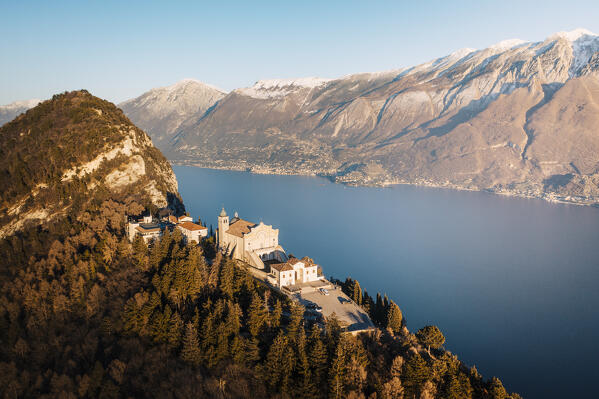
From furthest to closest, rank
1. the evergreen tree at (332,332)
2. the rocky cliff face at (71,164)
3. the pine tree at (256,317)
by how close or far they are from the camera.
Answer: the rocky cliff face at (71,164) → the pine tree at (256,317) → the evergreen tree at (332,332)

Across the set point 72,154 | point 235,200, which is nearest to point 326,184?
point 235,200

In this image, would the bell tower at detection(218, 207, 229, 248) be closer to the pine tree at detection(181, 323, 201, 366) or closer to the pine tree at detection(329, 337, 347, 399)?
the pine tree at detection(181, 323, 201, 366)

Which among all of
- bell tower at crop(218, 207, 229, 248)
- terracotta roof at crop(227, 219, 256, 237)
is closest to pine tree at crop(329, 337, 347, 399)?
terracotta roof at crop(227, 219, 256, 237)

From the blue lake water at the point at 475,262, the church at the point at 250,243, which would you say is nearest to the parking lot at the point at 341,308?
the church at the point at 250,243

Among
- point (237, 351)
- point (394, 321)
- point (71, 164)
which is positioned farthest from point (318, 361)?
point (71, 164)

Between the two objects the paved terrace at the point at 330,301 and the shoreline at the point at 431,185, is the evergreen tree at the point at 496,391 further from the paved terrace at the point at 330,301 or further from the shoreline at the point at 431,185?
the shoreline at the point at 431,185

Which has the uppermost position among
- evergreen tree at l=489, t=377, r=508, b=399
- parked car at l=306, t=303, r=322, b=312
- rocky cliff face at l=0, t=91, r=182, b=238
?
rocky cliff face at l=0, t=91, r=182, b=238
